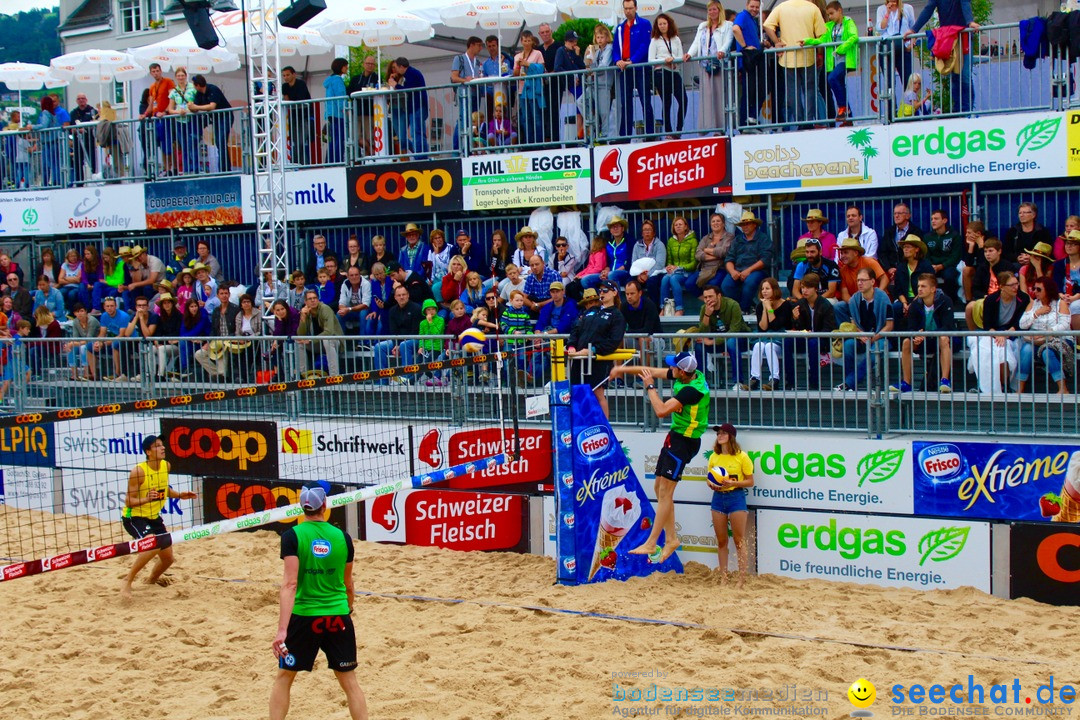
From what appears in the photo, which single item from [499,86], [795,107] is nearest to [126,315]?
[499,86]

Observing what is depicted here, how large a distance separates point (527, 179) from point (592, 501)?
618 centimetres

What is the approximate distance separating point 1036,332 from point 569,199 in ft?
23.7

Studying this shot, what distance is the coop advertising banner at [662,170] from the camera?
14.5 meters

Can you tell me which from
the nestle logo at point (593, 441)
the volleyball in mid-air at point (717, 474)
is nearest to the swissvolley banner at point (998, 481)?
the volleyball in mid-air at point (717, 474)

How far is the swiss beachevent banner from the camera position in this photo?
12.7 m

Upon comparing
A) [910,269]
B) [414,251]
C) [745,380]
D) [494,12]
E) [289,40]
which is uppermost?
[289,40]

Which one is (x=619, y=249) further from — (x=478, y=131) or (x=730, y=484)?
(x=730, y=484)

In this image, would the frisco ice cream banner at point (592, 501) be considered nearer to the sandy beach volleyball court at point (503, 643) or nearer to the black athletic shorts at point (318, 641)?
the sandy beach volleyball court at point (503, 643)

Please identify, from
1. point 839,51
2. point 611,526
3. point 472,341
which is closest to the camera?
point 611,526

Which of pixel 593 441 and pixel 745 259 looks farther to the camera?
pixel 745 259

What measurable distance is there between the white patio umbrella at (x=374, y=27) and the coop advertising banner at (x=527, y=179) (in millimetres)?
2602

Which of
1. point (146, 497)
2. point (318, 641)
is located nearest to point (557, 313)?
point (146, 497)

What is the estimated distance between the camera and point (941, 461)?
10242 mm

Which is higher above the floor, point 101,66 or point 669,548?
point 101,66
